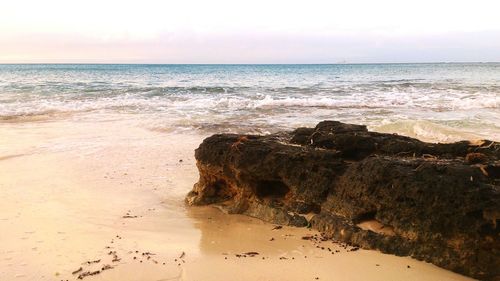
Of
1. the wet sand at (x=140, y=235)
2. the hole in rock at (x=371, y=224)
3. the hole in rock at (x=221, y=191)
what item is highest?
the hole in rock at (x=371, y=224)

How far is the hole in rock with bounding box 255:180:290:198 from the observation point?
→ 16.3 ft

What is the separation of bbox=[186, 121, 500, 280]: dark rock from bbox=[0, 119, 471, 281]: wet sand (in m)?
0.16

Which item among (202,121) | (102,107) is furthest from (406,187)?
(102,107)

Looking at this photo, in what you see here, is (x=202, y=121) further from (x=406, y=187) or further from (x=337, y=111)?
→ (x=406, y=187)

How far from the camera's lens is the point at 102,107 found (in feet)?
55.1

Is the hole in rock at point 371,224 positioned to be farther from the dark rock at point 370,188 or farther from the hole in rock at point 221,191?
the hole in rock at point 221,191

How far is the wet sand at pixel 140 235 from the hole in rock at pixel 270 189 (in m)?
0.37

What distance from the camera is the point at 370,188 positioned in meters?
3.96

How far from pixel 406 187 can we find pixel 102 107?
14793 mm

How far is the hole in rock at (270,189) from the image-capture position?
4.96 metres

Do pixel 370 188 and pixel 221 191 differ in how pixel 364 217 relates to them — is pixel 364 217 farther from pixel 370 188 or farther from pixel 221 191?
pixel 221 191

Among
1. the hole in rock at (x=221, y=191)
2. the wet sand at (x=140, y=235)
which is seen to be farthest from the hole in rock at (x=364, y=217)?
the hole in rock at (x=221, y=191)

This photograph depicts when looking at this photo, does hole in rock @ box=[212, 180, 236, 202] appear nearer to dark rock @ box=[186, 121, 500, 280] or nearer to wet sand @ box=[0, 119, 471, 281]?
dark rock @ box=[186, 121, 500, 280]

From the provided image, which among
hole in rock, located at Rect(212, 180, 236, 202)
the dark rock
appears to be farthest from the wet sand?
hole in rock, located at Rect(212, 180, 236, 202)
